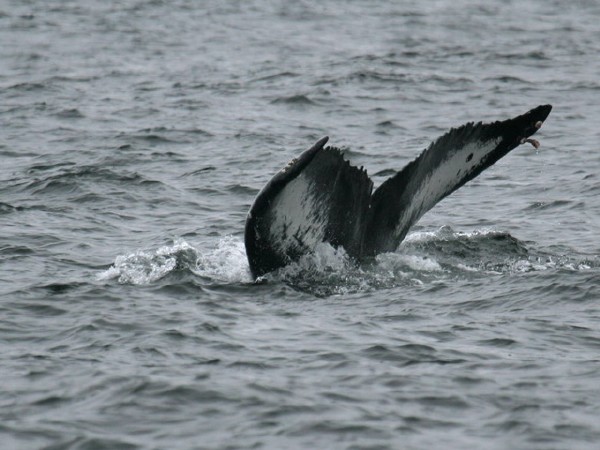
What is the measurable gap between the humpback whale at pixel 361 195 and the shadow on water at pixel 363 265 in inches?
8.9

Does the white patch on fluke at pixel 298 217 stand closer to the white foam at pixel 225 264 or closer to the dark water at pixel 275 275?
the dark water at pixel 275 275

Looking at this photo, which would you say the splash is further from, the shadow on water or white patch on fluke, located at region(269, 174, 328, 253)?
white patch on fluke, located at region(269, 174, 328, 253)

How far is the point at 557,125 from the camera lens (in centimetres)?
2038

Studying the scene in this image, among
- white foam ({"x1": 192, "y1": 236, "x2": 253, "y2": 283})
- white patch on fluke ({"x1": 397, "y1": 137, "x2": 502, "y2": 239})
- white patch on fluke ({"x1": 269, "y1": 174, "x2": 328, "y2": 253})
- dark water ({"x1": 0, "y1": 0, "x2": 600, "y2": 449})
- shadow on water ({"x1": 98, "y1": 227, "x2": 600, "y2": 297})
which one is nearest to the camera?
dark water ({"x1": 0, "y1": 0, "x2": 600, "y2": 449})

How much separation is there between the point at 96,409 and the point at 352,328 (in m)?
2.44

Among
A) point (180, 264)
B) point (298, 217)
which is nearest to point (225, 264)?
point (180, 264)

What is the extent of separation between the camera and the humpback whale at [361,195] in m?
9.88

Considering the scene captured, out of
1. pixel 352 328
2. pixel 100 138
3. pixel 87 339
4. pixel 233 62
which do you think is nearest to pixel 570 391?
pixel 352 328

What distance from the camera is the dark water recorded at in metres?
8.03

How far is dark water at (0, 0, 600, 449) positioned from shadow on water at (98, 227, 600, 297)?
0.03 m

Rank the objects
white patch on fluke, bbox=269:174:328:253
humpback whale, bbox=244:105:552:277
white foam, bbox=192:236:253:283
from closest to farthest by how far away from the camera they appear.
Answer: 1. white patch on fluke, bbox=269:174:328:253
2. humpback whale, bbox=244:105:552:277
3. white foam, bbox=192:236:253:283

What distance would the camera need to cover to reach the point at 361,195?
10312mm

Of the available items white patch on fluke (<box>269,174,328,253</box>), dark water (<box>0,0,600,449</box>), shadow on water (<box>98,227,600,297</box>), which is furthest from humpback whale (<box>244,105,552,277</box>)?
dark water (<box>0,0,600,449</box>)

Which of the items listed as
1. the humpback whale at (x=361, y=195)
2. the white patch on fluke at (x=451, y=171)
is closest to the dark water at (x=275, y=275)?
the humpback whale at (x=361, y=195)
